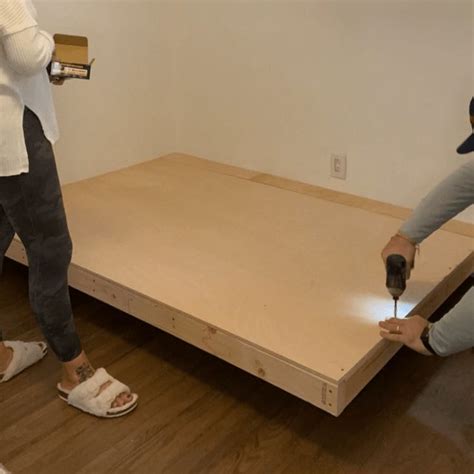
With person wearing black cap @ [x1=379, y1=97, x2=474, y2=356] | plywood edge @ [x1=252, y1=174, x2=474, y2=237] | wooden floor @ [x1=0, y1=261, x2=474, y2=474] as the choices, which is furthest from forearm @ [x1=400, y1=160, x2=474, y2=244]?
plywood edge @ [x1=252, y1=174, x2=474, y2=237]

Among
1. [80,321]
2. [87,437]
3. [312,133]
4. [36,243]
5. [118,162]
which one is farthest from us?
[118,162]

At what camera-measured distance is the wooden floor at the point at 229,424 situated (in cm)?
151

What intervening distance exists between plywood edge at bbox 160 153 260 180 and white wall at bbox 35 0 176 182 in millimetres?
98

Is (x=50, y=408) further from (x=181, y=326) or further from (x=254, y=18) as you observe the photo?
(x=254, y=18)

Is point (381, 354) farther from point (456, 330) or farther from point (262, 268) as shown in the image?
point (262, 268)

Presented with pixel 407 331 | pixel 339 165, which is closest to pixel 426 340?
pixel 407 331

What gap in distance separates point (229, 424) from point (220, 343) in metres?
0.21

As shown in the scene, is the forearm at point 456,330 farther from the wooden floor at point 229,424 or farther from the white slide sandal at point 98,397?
the white slide sandal at point 98,397

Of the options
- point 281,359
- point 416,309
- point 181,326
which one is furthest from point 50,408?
point 416,309

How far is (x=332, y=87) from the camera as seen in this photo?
249cm

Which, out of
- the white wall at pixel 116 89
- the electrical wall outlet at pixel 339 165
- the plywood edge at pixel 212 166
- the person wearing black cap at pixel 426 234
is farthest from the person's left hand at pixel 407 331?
the white wall at pixel 116 89

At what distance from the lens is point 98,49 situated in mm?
2680

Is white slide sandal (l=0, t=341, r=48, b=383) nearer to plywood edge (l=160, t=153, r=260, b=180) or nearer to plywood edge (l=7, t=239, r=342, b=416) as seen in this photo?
plywood edge (l=7, t=239, r=342, b=416)

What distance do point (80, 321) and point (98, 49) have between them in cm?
122
